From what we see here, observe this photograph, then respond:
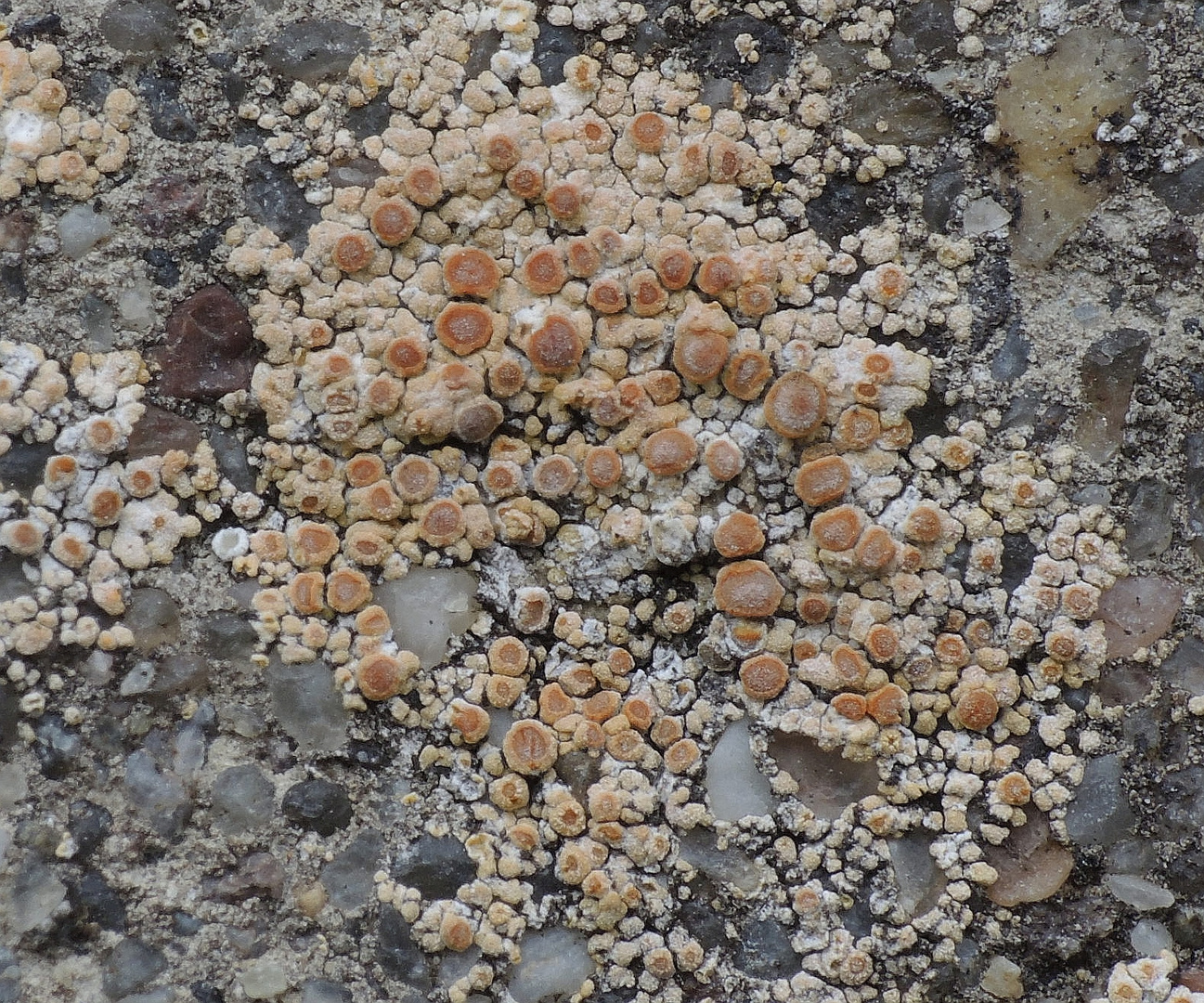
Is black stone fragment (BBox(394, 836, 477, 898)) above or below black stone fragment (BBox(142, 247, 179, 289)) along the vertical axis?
below

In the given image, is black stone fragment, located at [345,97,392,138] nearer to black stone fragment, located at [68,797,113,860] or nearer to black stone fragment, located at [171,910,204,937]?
black stone fragment, located at [68,797,113,860]

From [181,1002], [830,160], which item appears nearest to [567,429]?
[830,160]

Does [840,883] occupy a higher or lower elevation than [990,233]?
lower

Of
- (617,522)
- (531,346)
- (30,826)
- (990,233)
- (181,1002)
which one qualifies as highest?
(990,233)

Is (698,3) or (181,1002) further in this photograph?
(698,3)

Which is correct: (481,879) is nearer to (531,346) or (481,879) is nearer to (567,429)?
(567,429)

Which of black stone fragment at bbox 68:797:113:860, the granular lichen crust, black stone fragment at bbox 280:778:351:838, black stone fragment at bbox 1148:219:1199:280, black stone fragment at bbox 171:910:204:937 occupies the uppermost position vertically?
black stone fragment at bbox 1148:219:1199:280

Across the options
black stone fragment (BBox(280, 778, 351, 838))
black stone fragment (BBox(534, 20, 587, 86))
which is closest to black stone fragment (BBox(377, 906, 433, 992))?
black stone fragment (BBox(280, 778, 351, 838))

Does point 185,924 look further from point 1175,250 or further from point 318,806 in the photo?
point 1175,250
